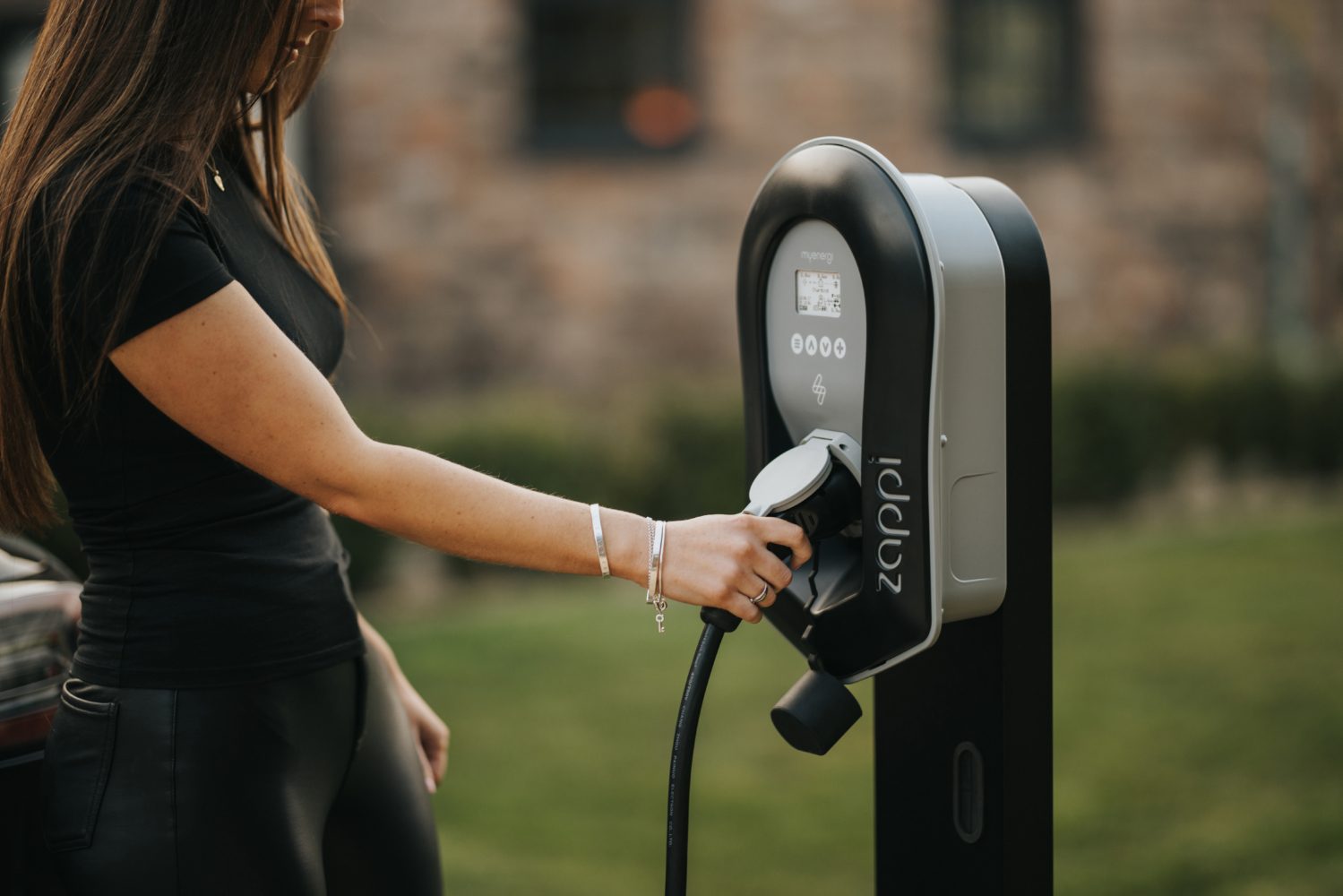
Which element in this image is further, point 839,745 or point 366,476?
point 839,745

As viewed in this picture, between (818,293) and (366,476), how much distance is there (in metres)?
0.57

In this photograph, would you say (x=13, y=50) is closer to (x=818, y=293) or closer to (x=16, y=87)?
(x=16, y=87)

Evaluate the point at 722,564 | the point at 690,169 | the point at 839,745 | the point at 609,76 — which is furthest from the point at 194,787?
the point at 609,76

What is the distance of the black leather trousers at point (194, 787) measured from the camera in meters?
1.67

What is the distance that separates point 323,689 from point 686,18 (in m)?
8.10

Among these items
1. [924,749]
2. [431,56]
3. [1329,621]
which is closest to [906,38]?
[431,56]

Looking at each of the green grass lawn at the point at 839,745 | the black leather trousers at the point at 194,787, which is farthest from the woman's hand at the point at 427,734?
the green grass lawn at the point at 839,745

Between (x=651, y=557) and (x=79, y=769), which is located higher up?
(x=651, y=557)

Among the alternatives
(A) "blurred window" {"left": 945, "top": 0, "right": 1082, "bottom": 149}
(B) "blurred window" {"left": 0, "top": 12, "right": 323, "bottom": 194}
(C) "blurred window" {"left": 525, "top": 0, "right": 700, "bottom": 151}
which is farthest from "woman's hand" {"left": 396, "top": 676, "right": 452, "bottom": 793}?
(A) "blurred window" {"left": 945, "top": 0, "right": 1082, "bottom": 149}

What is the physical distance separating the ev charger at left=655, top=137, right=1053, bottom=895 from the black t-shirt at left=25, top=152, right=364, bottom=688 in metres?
0.49

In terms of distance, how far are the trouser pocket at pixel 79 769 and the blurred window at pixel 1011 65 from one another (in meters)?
8.76

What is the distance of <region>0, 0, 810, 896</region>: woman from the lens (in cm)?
158

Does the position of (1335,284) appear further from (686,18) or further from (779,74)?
(686,18)

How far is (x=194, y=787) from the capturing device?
1.68 m
